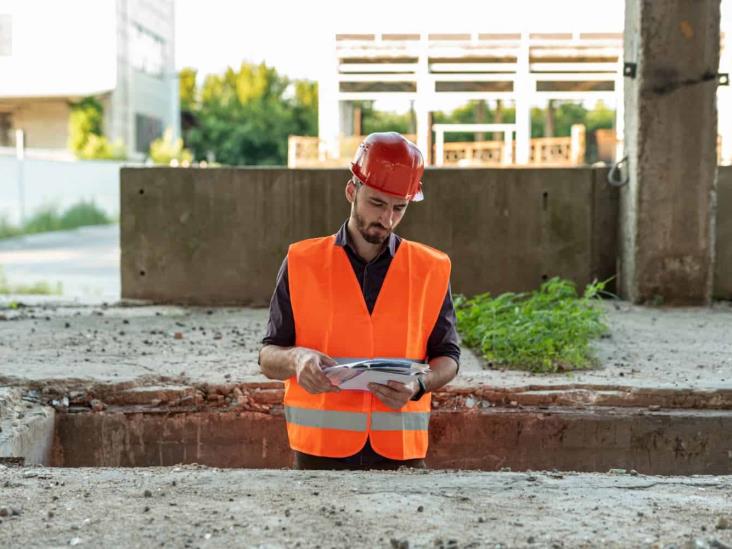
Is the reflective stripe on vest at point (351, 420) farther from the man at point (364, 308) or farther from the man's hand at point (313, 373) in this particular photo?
the man's hand at point (313, 373)

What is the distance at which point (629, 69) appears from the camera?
934 centimetres

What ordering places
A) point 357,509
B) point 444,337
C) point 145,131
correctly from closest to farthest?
point 357,509 → point 444,337 → point 145,131

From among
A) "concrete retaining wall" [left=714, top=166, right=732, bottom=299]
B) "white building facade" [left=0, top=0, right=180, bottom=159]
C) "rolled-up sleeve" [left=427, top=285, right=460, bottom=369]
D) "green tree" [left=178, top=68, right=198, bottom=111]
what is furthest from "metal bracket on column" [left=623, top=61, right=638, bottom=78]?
"green tree" [left=178, top=68, right=198, bottom=111]

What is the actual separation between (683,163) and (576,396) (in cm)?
411

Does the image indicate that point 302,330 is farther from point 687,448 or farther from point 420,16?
point 420,16

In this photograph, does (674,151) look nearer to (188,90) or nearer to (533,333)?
(533,333)

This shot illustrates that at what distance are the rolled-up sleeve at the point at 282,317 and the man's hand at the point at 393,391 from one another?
1.64 feet

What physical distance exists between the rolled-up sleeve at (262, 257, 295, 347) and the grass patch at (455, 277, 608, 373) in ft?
9.64

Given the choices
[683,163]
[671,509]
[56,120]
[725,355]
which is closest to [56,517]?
[671,509]

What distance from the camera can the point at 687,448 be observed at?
572cm

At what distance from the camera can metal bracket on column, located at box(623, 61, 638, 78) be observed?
30.5ft

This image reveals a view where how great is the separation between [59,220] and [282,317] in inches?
961

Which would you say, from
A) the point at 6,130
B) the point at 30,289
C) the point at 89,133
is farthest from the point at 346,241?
the point at 6,130

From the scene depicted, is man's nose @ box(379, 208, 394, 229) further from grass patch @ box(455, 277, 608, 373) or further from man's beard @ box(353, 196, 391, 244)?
grass patch @ box(455, 277, 608, 373)
